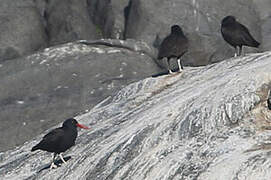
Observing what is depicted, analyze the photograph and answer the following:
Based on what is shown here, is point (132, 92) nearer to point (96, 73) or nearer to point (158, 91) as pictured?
point (158, 91)

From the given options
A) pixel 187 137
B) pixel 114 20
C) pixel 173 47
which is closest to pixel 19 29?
pixel 114 20

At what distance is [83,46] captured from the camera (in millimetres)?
23703

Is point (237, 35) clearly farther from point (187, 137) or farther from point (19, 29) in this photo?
point (19, 29)

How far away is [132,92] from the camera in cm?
1488

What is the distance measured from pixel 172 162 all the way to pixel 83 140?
10.9ft

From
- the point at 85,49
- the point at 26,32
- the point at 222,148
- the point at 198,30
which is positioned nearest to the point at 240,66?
the point at 222,148

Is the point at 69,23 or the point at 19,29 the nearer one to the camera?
the point at 19,29

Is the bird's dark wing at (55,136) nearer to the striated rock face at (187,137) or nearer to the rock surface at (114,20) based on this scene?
the striated rock face at (187,137)

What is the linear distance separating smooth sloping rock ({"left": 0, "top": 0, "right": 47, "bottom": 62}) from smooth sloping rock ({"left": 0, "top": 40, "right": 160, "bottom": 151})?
4714 millimetres

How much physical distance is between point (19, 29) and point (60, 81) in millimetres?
7404

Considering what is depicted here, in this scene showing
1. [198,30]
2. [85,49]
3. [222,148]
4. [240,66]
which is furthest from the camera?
[198,30]

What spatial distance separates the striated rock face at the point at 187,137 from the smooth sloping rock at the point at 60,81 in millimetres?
6108

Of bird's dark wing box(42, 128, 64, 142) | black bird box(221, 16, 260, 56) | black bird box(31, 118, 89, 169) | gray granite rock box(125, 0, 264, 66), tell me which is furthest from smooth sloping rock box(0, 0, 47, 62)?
black bird box(31, 118, 89, 169)

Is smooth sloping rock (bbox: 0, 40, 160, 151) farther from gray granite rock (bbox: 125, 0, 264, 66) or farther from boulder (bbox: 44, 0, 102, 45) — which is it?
boulder (bbox: 44, 0, 102, 45)
